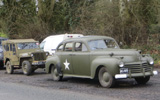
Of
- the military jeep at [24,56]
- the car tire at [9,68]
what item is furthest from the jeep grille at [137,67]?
the car tire at [9,68]

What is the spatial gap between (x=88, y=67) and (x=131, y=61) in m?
1.70

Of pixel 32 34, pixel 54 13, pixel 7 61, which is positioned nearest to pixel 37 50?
pixel 7 61

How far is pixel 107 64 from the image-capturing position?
37.2ft

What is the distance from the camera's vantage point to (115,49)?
12539 millimetres

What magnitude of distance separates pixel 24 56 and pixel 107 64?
755 centimetres

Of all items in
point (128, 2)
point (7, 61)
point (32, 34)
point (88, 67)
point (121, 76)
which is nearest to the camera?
point (121, 76)

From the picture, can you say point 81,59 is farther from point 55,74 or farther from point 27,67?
point 27,67

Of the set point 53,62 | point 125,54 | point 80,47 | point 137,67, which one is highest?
point 80,47

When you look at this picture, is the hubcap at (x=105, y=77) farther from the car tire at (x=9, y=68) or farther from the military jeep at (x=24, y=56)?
the car tire at (x=9, y=68)

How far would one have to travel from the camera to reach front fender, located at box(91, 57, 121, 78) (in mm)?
11102

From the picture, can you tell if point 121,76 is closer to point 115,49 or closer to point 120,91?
point 120,91

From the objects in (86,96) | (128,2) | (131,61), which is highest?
(128,2)

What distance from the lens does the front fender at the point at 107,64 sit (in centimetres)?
1110

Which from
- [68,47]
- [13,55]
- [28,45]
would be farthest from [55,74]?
[28,45]
